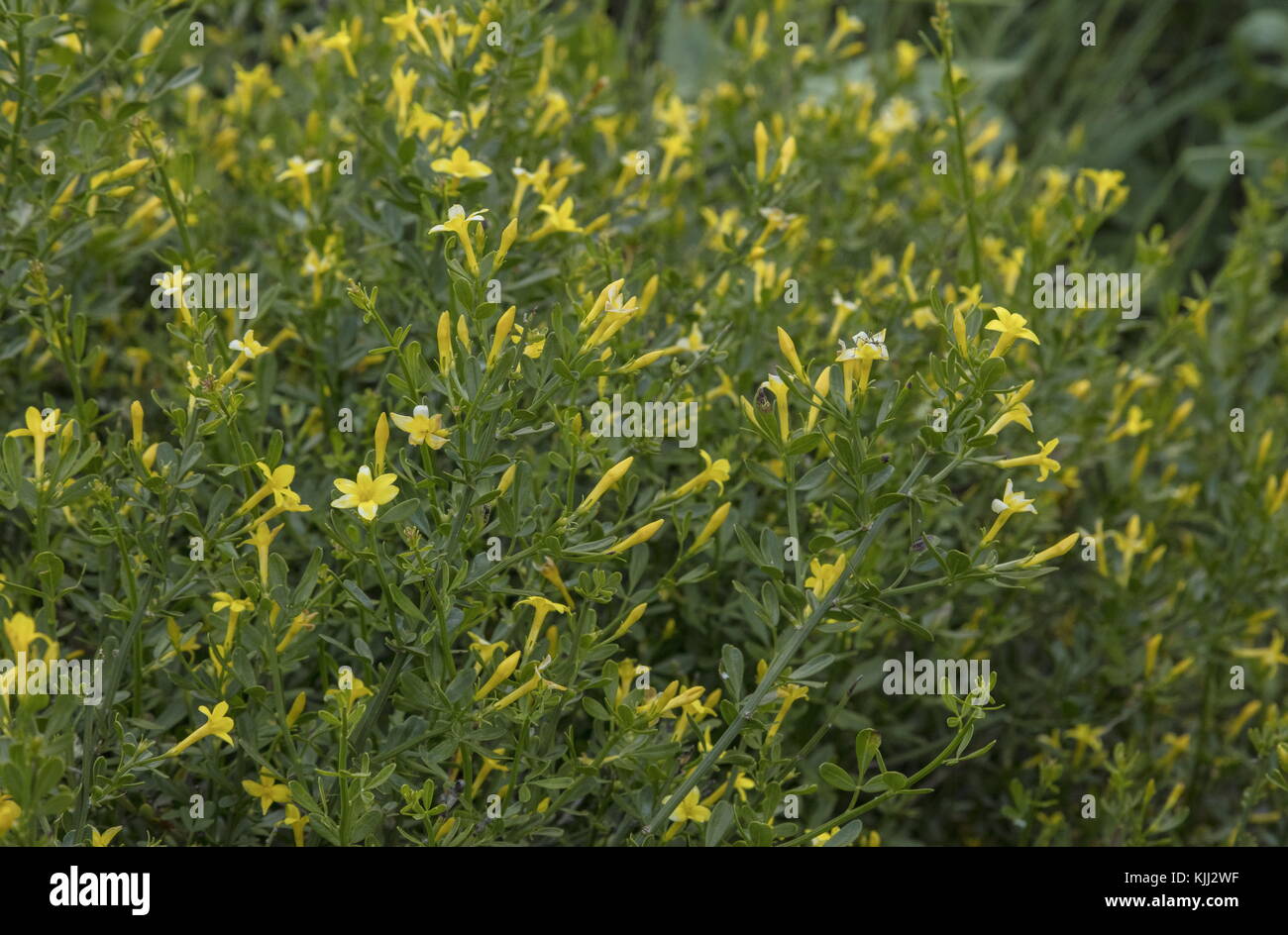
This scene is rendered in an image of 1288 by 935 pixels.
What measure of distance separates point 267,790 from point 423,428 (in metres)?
0.65

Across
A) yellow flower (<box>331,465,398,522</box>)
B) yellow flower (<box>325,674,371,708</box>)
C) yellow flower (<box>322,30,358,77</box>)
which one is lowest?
yellow flower (<box>325,674,371,708</box>)

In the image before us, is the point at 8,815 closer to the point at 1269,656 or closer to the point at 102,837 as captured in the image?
the point at 102,837

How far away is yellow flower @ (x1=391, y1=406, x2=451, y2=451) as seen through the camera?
179cm

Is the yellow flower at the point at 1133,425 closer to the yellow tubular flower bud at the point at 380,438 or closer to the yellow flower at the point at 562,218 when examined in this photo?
the yellow flower at the point at 562,218

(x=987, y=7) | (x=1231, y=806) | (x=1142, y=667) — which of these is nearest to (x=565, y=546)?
(x=1142, y=667)

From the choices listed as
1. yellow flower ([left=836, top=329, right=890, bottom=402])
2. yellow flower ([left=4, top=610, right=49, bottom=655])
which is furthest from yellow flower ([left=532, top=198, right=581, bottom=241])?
yellow flower ([left=4, top=610, right=49, bottom=655])

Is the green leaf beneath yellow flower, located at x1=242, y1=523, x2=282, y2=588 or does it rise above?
beneath

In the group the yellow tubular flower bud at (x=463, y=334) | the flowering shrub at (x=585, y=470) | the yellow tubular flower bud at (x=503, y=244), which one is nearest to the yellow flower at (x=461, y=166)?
the flowering shrub at (x=585, y=470)

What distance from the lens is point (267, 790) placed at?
2031 mm

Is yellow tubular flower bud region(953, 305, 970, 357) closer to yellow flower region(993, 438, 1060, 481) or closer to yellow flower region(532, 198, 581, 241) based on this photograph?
yellow flower region(993, 438, 1060, 481)

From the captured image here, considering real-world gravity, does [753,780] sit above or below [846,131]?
below

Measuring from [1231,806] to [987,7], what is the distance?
4.09m

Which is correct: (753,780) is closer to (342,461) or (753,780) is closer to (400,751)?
(400,751)

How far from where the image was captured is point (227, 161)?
3307mm
